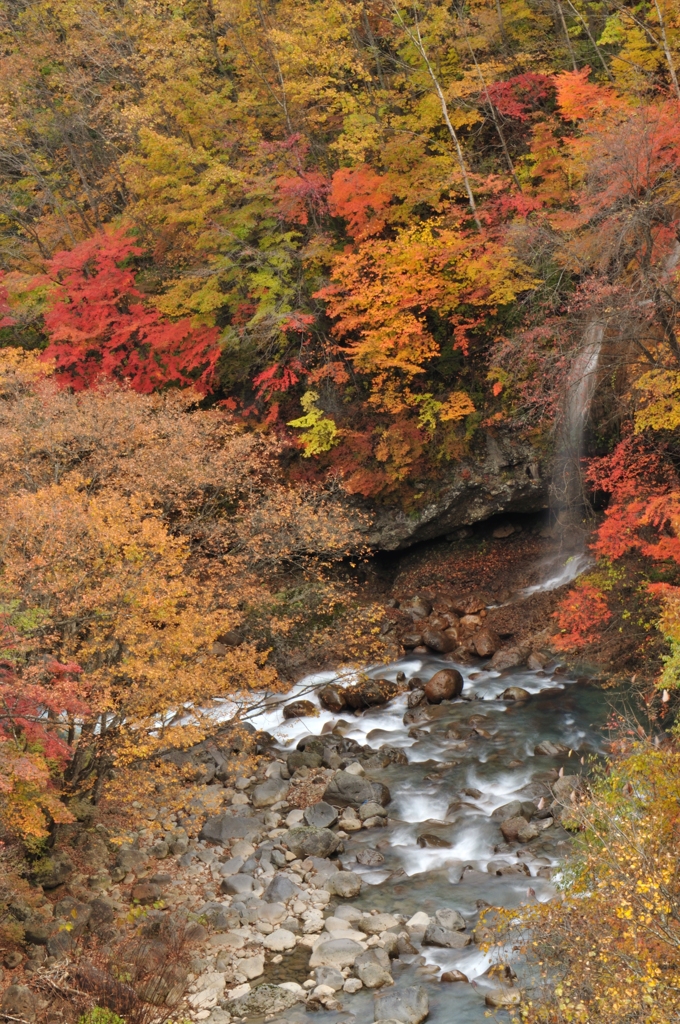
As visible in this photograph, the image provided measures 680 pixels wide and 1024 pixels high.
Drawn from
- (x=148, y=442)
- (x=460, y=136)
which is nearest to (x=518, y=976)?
(x=148, y=442)

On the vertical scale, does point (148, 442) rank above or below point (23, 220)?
below

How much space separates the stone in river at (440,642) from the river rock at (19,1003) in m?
11.4

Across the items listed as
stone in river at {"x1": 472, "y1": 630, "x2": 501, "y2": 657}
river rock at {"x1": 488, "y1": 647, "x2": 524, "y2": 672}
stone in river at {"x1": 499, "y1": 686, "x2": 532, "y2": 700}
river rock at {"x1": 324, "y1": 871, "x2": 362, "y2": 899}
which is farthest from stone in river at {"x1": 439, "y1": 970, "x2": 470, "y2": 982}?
stone in river at {"x1": 472, "y1": 630, "x2": 501, "y2": 657}

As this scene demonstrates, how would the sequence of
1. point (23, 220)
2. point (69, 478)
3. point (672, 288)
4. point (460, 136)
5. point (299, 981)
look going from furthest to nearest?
point (23, 220)
point (460, 136)
point (69, 478)
point (672, 288)
point (299, 981)

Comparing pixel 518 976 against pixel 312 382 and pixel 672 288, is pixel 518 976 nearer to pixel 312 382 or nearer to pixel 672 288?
pixel 672 288

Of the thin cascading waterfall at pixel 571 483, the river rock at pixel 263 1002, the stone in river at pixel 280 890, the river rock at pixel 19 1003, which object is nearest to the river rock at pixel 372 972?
the river rock at pixel 263 1002

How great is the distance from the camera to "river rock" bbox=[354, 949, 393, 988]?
375 inches

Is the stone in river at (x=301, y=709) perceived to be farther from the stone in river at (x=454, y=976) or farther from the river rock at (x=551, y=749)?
the stone in river at (x=454, y=976)

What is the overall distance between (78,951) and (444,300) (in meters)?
14.6

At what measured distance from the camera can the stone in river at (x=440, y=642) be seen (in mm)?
18516

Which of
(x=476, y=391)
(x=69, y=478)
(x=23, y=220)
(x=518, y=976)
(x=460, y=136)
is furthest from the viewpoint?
(x=23, y=220)

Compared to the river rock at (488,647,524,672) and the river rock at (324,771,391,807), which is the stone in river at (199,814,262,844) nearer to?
the river rock at (324,771,391,807)

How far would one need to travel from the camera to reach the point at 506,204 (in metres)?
18.2

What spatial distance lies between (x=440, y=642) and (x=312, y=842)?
6.88m
